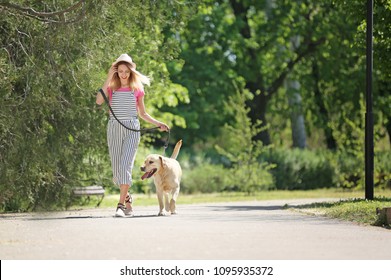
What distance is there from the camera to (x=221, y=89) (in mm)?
46469

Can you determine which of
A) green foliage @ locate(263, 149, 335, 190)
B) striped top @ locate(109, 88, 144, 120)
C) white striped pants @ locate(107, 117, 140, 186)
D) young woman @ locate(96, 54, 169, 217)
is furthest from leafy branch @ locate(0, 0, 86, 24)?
green foliage @ locate(263, 149, 335, 190)

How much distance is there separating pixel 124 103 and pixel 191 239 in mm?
4490

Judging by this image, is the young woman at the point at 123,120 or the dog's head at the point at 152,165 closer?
the young woman at the point at 123,120

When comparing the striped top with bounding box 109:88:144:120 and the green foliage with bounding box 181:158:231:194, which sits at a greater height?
the striped top with bounding box 109:88:144:120

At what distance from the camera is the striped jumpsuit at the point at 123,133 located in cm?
1673

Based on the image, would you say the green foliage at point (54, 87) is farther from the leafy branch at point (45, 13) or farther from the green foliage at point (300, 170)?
the green foliage at point (300, 170)

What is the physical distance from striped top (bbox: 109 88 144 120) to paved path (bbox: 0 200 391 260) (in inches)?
66.3

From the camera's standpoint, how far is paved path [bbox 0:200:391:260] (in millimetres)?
11125

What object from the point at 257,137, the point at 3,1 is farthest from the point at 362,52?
the point at 257,137

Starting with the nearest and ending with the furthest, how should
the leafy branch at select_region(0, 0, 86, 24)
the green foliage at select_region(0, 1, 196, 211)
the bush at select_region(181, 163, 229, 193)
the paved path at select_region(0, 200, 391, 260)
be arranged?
1. the paved path at select_region(0, 200, 391, 260)
2. the leafy branch at select_region(0, 0, 86, 24)
3. the green foliage at select_region(0, 1, 196, 211)
4. the bush at select_region(181, 163, 229, 193)

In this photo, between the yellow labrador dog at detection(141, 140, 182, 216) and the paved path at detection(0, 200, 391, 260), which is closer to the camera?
the paved path at detection(0, 200, 391, 260)

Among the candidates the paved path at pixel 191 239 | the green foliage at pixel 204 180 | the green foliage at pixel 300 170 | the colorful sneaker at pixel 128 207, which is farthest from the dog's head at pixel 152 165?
the green foliage at pixel 300 170

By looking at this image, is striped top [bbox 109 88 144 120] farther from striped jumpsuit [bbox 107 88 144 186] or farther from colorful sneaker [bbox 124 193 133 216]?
colorful sneaker [bbox 124 193 133 216]

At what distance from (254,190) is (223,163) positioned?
743 centimetres
